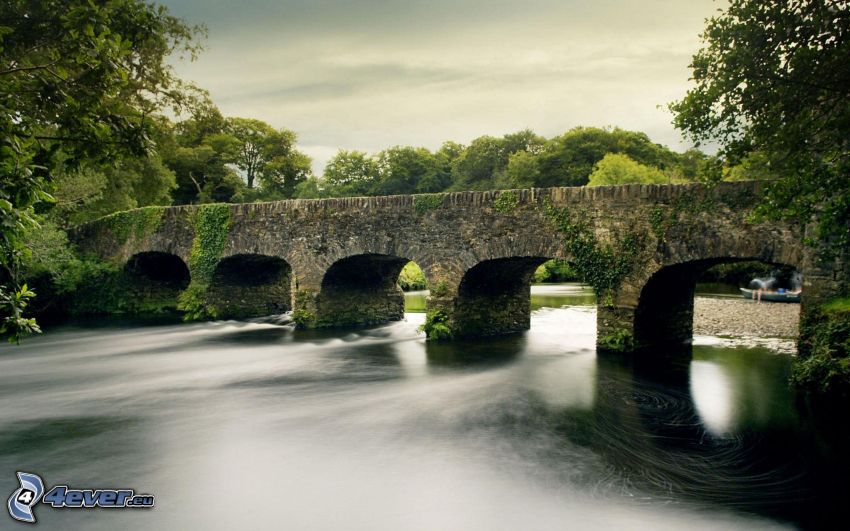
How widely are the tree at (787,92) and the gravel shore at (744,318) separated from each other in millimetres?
9769

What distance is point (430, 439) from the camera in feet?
28.7

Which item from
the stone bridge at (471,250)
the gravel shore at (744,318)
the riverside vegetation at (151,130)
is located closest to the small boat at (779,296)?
the gravel shore at (744,318)

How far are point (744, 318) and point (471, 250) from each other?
12202 mm

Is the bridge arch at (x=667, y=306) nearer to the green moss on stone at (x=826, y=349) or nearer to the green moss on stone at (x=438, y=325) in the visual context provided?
the green moss on stone at (x=826, y=349)

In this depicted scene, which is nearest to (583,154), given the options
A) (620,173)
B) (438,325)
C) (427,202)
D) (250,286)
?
(620,173)

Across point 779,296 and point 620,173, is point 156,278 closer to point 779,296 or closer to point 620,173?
point 779,296

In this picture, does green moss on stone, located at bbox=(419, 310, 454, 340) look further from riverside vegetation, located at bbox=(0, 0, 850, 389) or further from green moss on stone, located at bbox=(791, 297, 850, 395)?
green moss on stone, located at bbox=(791, 297, 850, 395)

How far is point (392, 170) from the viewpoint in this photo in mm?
62875

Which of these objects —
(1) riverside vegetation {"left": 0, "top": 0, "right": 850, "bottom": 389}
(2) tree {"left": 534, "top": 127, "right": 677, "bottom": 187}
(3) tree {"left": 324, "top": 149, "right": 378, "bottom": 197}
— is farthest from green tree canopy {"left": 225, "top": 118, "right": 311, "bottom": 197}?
(1) riverside vegetation {"left": 0, "top": 0, "right": 850, "bottom": 389}

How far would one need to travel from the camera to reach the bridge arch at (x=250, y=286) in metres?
20.8

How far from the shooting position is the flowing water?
21.1 ft

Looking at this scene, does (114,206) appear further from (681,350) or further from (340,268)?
(681,350)

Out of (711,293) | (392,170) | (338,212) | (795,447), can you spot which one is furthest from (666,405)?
(392,170)

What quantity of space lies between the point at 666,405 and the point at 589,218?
437cm
